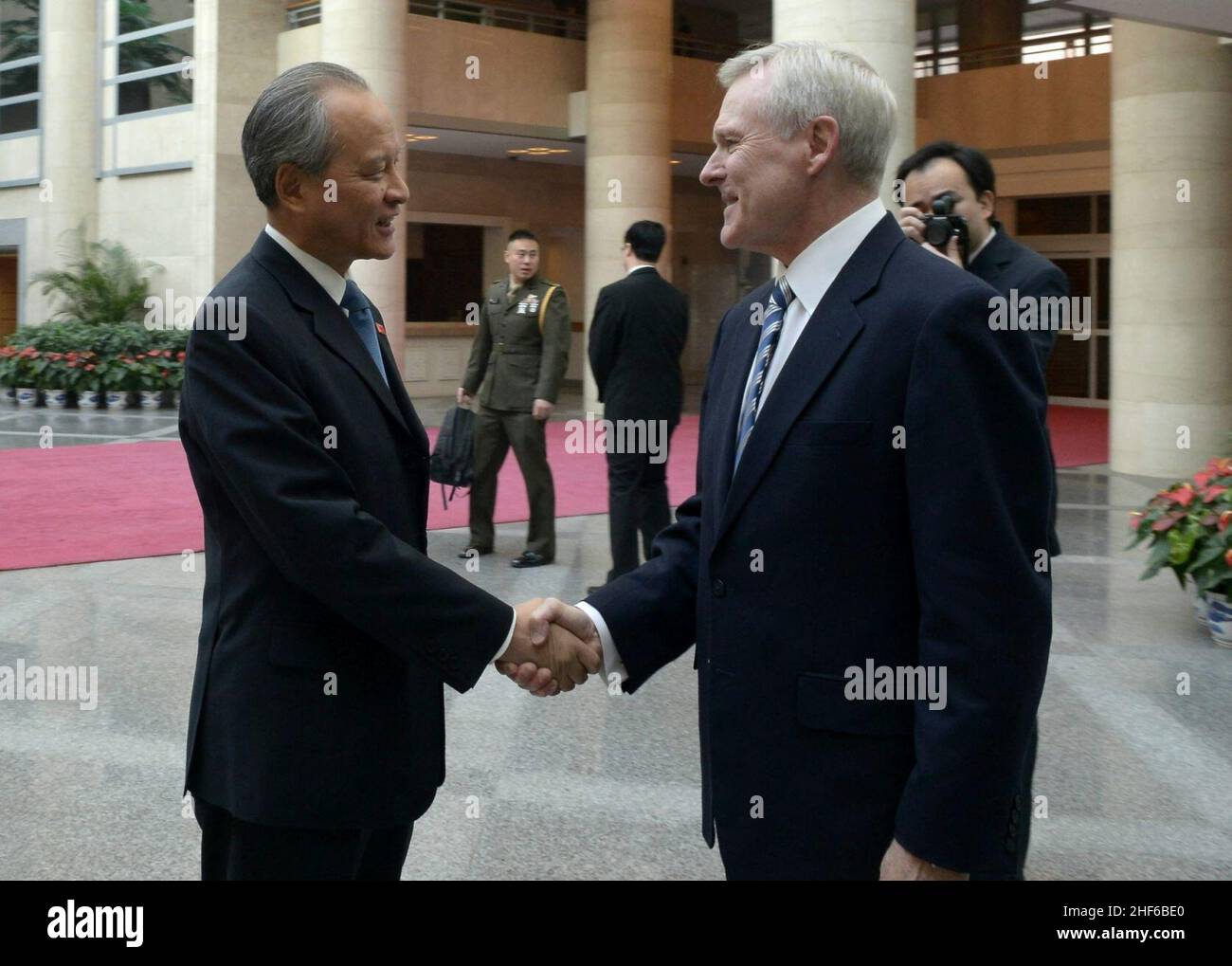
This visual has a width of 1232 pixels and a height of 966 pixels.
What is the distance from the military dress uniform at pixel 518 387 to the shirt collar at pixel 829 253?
692 centimetres

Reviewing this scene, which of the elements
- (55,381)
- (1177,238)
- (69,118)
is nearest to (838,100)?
(1177,238)

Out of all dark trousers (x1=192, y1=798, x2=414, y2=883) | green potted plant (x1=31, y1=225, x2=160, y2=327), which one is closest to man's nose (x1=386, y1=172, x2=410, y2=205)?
dark trousers (x1=192, y1=798, x2=414, y2=883)

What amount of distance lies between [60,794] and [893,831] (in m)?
3.62

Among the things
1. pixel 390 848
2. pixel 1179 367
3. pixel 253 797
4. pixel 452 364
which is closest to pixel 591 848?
pixel 390 848

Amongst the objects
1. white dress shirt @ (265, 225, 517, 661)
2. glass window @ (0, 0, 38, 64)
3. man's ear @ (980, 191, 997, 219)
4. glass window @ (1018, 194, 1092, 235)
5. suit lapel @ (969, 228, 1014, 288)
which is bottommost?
white dress shirt @ (265, 225, 517, 661)

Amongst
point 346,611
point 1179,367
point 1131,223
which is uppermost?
point 1131,223

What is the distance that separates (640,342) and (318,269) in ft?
20.1

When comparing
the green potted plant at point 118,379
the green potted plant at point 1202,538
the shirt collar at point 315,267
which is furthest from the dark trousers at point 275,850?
the green potted plant at point 118,379

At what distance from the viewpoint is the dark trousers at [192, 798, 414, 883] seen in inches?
101

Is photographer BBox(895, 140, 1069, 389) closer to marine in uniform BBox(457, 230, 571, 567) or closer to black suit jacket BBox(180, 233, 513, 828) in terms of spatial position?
black suit jacket BBox(180, 233, 513, 828)

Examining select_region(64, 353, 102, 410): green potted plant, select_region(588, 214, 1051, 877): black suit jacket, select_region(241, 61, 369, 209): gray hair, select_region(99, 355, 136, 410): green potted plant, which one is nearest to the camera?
select_region(588, 214, 1051, 877): black suit jacket

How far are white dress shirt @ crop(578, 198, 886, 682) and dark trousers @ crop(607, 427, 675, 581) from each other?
5.98 m
